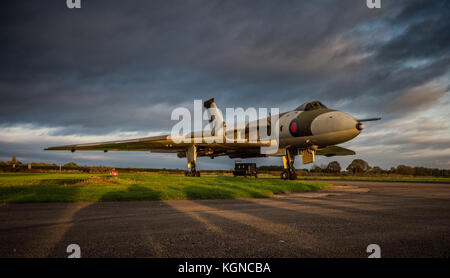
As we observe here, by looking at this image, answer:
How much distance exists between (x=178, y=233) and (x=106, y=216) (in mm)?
2330

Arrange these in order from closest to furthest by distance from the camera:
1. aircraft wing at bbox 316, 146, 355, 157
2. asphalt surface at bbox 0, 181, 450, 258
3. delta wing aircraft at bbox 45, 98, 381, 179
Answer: asphalt surface at bbox 0, 181, 450, 258 → delta wing aircraft at bbox 45, 98, 381, 179 → aircraft wing at bbox 316, 146, 355, 157

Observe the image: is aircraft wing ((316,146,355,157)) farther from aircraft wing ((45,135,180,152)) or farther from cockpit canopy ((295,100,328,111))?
aircraft wing ((45,135,180,152))

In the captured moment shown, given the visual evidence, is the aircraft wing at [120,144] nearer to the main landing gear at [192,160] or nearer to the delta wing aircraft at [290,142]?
the delta wing aircraft at [290,142]

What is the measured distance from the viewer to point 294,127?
18.2 metres

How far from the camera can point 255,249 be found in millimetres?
3109

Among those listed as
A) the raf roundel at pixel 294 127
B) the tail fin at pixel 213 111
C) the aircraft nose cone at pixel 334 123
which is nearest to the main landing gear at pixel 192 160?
the raf roundel at pixel 294 127

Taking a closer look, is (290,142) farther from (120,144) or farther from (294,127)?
(120,144)

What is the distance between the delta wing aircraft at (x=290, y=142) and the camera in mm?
15508

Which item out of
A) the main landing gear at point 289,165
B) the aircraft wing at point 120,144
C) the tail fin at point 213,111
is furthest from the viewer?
the tail fin at point 213,111

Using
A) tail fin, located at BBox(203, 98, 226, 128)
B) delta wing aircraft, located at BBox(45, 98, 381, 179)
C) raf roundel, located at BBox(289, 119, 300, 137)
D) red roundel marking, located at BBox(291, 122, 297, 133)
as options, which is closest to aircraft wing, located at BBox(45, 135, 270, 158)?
delta wing aircraft, located at BBox(45, 98, 381, 179)

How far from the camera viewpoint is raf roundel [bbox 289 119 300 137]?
17938 mm
